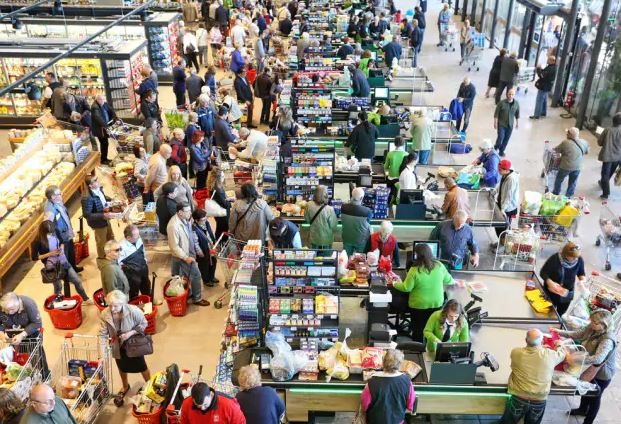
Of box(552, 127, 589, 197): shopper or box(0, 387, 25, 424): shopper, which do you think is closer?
box(0, 387, 25, 424): shopper

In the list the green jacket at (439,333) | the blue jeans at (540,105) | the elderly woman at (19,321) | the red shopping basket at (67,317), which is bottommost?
the red shopping basket at (67,317)

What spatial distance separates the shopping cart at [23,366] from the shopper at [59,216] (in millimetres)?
2085

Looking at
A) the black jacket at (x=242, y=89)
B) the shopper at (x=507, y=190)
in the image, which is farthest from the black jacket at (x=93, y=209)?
the shopper at (x=507, y=190)

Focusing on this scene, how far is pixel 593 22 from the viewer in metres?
15.6

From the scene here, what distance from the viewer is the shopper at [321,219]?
28.1ft

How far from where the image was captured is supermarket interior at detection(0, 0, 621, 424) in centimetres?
643

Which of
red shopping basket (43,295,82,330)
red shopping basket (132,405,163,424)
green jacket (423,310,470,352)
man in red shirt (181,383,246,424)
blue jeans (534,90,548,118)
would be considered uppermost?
man in red shirt (181,383,246,424)

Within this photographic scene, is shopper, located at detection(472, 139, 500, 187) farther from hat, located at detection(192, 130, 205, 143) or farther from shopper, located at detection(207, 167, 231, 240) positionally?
hat, located at detection(192, 130, 205, 143)

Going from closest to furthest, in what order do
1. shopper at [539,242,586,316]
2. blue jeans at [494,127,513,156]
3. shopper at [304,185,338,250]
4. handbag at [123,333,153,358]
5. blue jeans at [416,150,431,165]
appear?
handbag at [123,333,153,358] → shopper at [539,242,586,316] → shopper at [304,185,338,250] → blue jeans at [416,150,431,165] → blue jeans at [494,127,513,156]

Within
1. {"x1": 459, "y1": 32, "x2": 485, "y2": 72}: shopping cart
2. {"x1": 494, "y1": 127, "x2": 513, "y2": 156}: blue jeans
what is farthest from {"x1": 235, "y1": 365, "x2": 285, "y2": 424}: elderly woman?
{"x1": 459, "y1": 32, "x2": 485, "y2": 72}: shopping cart

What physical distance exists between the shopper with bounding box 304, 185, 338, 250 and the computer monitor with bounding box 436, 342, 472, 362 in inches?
111

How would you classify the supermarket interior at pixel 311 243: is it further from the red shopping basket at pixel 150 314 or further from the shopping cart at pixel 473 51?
the shopping cart at pixel 473 51

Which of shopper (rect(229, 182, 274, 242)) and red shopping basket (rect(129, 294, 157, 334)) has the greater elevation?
shopper (rect(229, 182, 274, 242))

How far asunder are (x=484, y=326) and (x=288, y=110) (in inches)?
245
